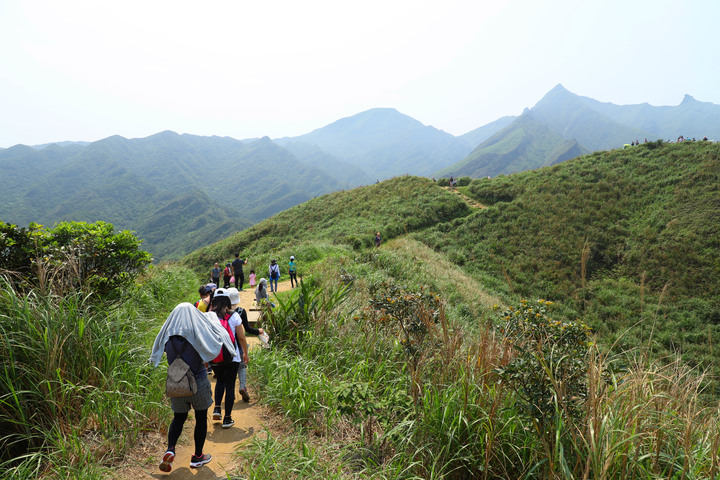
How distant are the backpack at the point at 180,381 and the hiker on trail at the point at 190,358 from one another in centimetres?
5

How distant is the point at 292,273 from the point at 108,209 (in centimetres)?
19213

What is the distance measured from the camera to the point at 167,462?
2789mm

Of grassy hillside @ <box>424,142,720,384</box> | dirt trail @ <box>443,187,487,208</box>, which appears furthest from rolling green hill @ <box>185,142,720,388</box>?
dirt trail @ <box>443,187,487,208</box>

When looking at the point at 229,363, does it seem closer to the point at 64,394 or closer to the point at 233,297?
the point at 233,297

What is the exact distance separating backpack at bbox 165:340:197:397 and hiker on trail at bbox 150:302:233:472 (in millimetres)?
51

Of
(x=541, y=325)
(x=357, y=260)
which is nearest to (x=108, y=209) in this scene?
(x=357, y=260)

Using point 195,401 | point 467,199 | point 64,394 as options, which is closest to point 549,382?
point 195,401

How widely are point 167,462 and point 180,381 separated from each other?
723 millimetres

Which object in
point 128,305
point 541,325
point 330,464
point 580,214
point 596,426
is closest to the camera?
point 596,426

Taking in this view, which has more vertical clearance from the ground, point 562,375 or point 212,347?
point 212,347

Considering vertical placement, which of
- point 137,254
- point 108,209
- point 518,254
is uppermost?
point 108,209

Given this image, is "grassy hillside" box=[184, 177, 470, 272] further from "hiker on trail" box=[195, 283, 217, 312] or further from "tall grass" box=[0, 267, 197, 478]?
"tall grass" box=[0, 267, 197, 478]

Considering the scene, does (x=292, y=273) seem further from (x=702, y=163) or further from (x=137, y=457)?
(x=702, y=163)

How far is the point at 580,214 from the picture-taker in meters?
22.1
